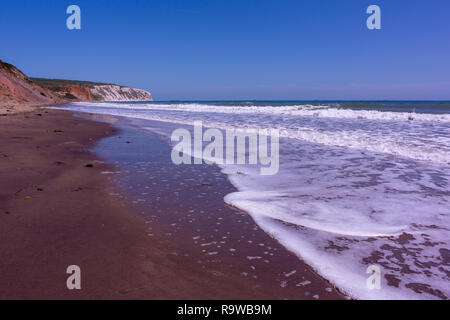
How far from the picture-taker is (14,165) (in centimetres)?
577

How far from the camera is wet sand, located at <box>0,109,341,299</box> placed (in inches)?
89.3

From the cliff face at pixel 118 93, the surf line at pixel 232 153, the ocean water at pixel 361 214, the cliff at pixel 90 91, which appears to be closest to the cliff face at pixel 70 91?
the cliff at pixel 90 91

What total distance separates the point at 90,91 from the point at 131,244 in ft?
372

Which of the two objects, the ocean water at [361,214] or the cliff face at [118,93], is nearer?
the ocean water at [361,214]

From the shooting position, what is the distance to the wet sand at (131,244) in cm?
227

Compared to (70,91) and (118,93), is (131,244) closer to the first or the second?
(70,91)

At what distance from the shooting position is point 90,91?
104 metres

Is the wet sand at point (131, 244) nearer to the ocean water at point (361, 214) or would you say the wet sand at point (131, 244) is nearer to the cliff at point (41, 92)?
the ocean water at point (361, 214)

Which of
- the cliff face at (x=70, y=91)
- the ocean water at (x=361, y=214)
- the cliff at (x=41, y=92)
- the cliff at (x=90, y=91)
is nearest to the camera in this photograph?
the ocean water at (x=361, y=214)

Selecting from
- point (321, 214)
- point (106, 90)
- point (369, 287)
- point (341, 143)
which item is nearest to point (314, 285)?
point (369, 287)

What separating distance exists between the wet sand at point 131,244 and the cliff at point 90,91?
8781cm

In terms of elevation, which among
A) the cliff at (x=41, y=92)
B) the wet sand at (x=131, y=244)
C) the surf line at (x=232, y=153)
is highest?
the cliff at (x=41, y=92)

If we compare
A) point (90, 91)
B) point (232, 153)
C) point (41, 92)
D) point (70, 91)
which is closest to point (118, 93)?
point (90, 91)

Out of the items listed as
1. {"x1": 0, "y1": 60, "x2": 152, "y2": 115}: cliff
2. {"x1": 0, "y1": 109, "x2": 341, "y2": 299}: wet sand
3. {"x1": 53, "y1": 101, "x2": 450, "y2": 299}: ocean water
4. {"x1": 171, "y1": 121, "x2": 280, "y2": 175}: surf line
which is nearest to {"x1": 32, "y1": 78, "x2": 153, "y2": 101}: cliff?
{"x1": 0, "y1": 60, "x2": 152, "y2": 115}: cliff
